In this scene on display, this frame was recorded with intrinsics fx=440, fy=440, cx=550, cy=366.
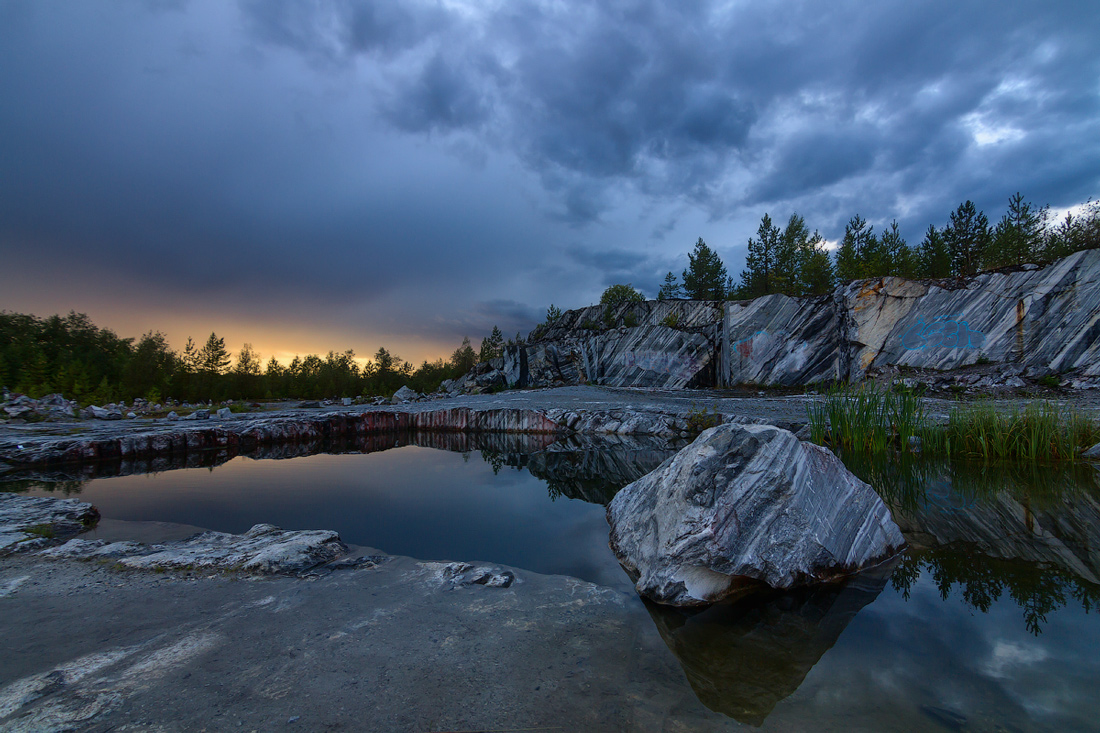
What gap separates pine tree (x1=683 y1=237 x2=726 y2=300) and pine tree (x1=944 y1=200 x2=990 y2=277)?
21896mm

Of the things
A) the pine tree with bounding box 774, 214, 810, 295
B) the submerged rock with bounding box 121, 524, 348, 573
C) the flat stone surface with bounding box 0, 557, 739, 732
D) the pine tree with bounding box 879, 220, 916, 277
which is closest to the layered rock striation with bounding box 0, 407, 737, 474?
the submerged rock with bounding box 121, 524, 348, 573

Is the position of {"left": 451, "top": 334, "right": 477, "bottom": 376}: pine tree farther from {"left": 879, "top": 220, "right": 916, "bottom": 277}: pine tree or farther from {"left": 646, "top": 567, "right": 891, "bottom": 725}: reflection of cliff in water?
{"left": 646, "top": 567, "right": 891, "bottom": 725}: reflection of cliff in water

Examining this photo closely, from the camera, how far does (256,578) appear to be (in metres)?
3.09

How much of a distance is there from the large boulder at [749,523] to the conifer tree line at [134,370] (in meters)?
24.7

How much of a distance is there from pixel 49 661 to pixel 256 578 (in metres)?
1.10

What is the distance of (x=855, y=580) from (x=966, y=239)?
130 feet

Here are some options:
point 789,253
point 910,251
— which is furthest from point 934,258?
point 789,253

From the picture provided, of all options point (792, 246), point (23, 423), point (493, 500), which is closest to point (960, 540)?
point (493, 500)

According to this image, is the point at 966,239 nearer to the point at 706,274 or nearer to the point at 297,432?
the point at 706,274

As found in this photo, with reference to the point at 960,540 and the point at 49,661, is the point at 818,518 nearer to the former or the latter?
the point at 960,540

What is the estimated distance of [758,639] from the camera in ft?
7.81

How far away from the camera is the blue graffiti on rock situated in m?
19.1

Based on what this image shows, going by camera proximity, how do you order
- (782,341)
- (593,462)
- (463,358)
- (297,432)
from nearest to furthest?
1. (593,462)
2. (297,432)
3. (782,341)
4. (463,358)

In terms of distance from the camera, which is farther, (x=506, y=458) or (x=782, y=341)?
(x=782, y=341)
